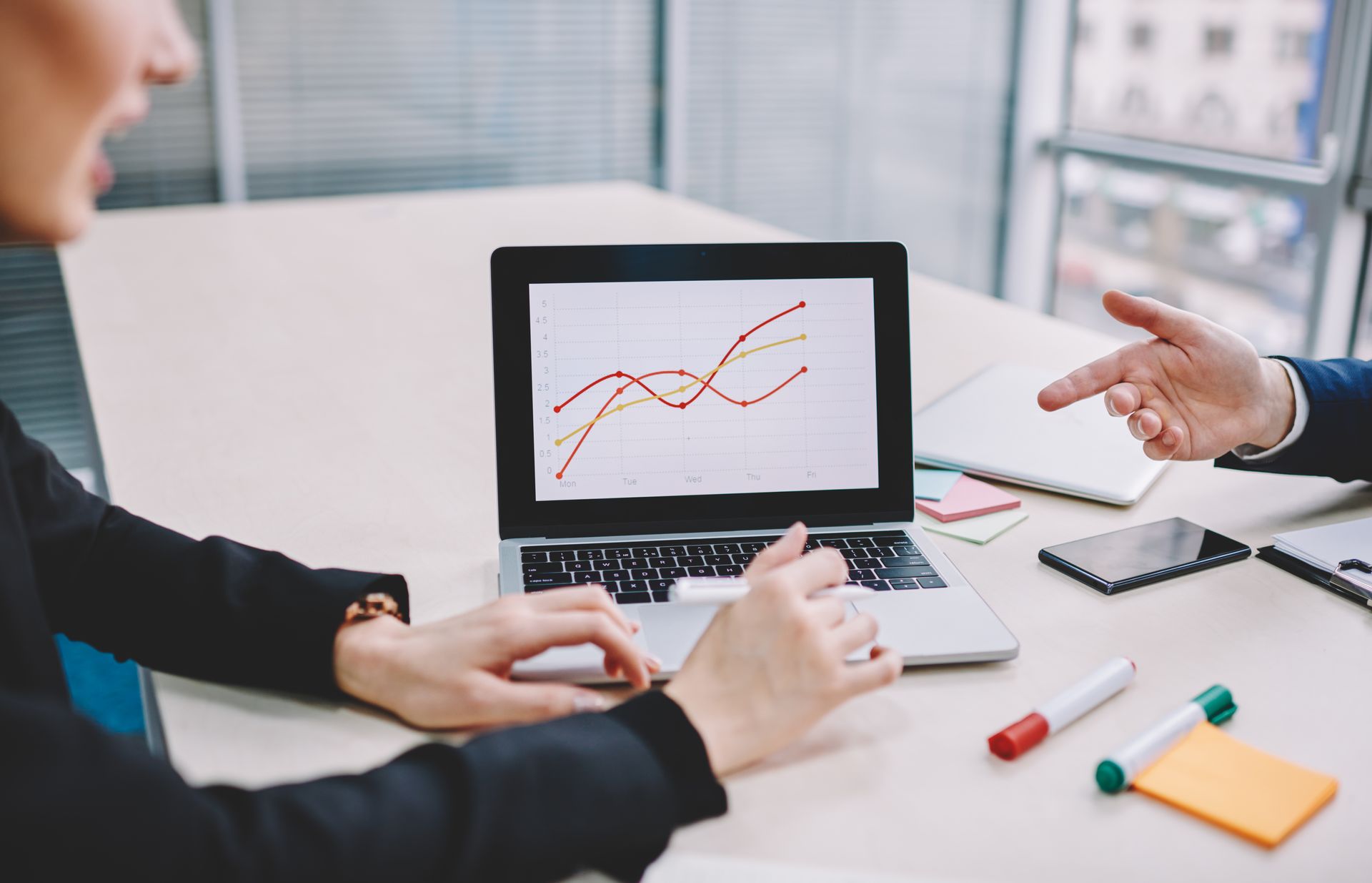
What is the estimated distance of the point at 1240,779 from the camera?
26.0 inches

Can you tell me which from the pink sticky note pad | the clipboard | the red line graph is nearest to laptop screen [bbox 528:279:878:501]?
the red line graph

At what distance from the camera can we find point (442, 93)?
3283mm

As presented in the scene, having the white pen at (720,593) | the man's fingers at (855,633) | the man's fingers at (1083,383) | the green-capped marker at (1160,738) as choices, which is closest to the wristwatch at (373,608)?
the white pen at (720,593)

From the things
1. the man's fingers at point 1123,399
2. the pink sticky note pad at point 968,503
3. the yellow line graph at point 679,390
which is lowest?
the pink sticky note pad at point 968,503

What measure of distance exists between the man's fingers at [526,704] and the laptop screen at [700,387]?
23 centimetres

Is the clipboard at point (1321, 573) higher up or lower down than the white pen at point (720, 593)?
lower down

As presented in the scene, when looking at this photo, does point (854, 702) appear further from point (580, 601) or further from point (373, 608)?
point (373, 608)

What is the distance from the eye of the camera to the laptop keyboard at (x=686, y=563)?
0.85 m

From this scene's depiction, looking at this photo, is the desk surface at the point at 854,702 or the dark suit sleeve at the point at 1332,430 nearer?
the desk surface at the point at 854,702

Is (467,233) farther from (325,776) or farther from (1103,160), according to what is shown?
(1103,160)

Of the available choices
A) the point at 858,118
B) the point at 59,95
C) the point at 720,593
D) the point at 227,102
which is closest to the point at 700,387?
the point at 720,593

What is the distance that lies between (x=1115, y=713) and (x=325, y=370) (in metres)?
1.04

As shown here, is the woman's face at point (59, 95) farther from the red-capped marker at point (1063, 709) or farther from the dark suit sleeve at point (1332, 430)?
the dark suit sleeve at point (1332, 430)

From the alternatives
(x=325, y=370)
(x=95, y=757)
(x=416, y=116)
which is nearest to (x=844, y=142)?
(x=416, y=116)
